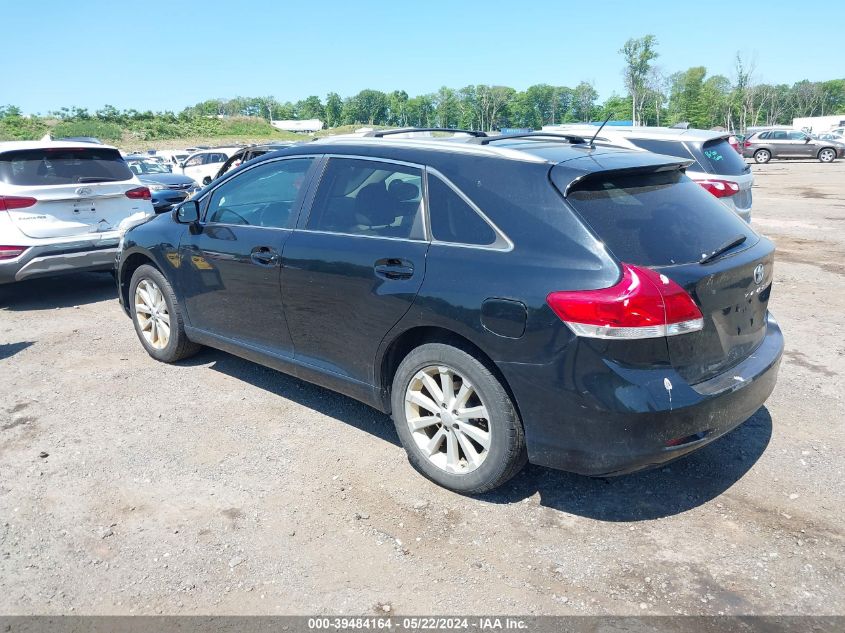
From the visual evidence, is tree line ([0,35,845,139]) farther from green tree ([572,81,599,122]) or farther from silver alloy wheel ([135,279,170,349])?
silver alloy wheel ([135,279,170,349])

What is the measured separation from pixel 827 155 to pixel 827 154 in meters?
0.07

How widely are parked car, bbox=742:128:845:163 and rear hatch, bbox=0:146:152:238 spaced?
1385 inches

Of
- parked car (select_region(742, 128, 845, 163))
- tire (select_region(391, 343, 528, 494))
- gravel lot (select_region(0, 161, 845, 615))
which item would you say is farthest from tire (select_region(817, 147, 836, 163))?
tire (select_region(391, 343, 528, 494))

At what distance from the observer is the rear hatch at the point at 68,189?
7285 millimetres

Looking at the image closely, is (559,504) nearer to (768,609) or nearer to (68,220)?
(768,609)

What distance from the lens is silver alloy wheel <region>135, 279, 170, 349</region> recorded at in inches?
217

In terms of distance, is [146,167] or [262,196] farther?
[146,167]

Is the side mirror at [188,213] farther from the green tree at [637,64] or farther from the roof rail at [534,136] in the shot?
the green tree at [637,64]

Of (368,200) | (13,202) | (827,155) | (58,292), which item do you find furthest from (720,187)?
(827,155)

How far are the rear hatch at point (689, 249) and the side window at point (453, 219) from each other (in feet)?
1.37

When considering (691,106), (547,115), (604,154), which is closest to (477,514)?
(604,154)

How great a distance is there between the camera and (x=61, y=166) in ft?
25.2

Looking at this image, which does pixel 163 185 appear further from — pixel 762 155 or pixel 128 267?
pixel 762 155

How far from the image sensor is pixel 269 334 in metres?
4.51
